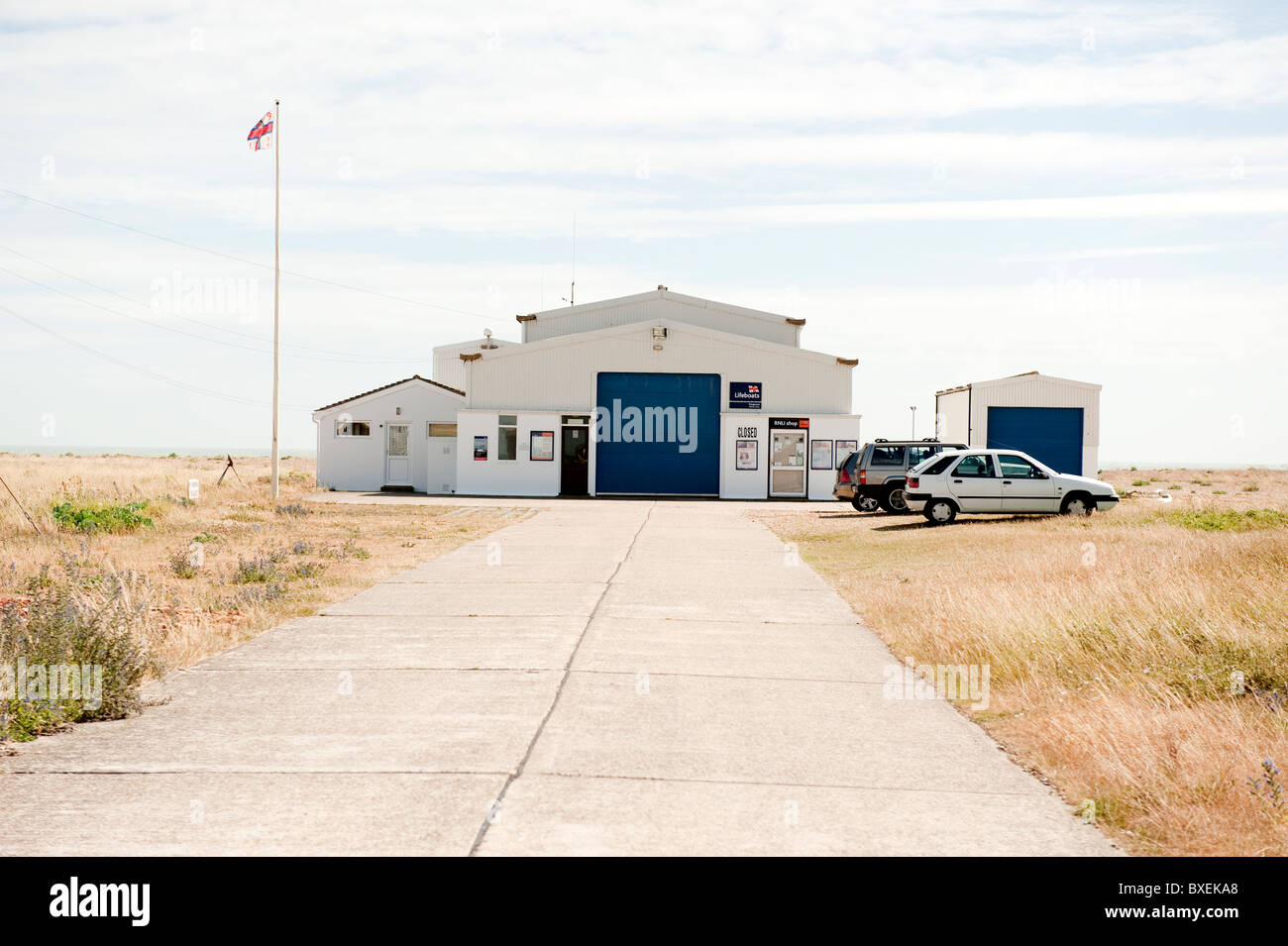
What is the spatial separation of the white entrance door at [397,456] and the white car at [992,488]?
22443 mm

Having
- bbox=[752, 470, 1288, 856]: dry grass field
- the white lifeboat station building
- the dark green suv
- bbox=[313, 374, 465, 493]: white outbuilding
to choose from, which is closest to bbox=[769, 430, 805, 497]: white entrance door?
the white lifeboat station building

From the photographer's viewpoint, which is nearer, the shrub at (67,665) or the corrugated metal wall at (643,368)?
the shrub at (67,665)

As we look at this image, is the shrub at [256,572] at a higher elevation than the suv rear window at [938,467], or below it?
below

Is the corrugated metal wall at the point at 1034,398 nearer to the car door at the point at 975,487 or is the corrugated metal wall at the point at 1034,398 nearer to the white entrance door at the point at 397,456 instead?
the car door at the point at 975,487

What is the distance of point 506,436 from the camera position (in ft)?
135

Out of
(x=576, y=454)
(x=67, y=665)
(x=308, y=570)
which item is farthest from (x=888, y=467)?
(x=67, y=665)

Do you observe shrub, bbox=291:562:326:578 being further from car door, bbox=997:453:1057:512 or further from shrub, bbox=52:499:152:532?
car door, bbox=997:453:1057:512

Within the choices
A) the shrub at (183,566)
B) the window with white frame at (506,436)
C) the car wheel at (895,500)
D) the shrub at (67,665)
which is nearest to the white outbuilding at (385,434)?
the window with white frame at (506,436)

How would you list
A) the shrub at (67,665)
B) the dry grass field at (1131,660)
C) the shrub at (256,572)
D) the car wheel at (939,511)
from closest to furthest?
1. the dry grass field at (1131,660)
2. the shrub at (67,665)
3. the shrub at (256,572)
4. the car wheel at (939,511)

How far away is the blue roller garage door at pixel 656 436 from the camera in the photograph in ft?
136

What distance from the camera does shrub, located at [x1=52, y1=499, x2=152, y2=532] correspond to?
2184cm

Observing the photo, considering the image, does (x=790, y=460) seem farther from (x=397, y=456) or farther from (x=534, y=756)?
(x=534, y=756)

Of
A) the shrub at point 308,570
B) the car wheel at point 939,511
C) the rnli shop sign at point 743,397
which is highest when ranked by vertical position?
the rnli shop sign at point 743,397

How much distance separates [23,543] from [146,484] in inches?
847
